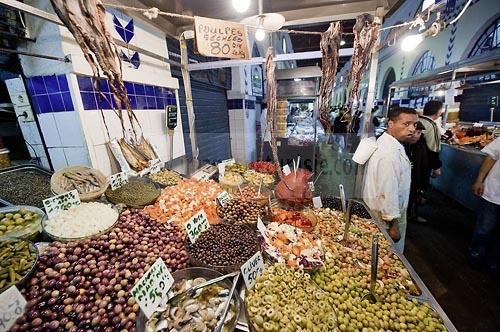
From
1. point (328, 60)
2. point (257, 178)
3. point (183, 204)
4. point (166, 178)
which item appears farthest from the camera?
point (257, 178)

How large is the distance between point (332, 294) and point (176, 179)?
269 centimetres

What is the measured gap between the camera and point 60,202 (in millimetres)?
2139

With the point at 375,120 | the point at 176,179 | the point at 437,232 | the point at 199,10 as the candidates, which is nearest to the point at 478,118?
the point at 375,120

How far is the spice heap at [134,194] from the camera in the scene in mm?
2540

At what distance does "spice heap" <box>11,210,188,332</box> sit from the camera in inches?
51.2

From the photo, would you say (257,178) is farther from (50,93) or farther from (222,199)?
(50,93)

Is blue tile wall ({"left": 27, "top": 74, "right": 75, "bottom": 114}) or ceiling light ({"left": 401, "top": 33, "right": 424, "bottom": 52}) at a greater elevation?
ceiling light ({"left": 401, "top": 33, "right": 424, "bottom": 52})

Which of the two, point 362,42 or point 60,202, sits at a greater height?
point 362,42

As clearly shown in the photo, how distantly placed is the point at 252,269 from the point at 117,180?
2.14 meters

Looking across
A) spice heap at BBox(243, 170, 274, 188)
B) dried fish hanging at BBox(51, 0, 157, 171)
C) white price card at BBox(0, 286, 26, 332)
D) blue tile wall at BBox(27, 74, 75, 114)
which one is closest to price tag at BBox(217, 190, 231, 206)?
spice heap at BBox(243, 170, 274, 188)

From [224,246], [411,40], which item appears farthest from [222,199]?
[411,40]

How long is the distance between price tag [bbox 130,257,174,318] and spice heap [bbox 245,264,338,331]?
58 centimetres

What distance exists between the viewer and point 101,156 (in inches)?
118

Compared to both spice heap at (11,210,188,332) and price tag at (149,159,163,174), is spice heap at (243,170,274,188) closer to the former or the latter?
price tag at (149,159,163,174)
